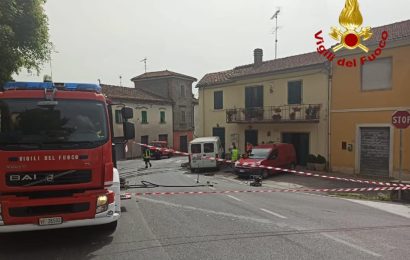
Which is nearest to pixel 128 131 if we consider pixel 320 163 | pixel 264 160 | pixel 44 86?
pixel 44 86

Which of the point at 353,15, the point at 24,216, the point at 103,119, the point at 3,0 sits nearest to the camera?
the point at 24,216

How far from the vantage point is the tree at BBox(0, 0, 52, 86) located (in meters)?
11.6

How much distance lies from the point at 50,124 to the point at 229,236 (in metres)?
4.01

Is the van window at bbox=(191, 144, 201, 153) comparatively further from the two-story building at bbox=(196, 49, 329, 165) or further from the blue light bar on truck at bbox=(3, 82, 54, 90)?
the blue light bar on truck at bbox=(3, 82, 54, 90)

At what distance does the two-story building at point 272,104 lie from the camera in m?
21.8

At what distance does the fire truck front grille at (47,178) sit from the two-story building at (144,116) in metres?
30.8

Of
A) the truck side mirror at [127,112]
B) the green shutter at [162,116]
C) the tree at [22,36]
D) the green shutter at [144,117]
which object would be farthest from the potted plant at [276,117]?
the green shutter at [162,116]

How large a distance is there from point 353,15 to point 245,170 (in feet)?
31.1

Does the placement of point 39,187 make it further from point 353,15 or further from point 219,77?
point 219,77

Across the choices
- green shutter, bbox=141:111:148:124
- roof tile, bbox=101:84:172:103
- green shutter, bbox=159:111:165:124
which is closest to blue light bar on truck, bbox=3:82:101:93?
roof tile, bbox=101:84:172:103

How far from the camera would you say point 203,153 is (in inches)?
907

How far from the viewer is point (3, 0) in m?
11.3

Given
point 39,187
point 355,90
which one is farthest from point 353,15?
point 39,187

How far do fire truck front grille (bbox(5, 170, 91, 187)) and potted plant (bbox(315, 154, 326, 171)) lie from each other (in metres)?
17.3
